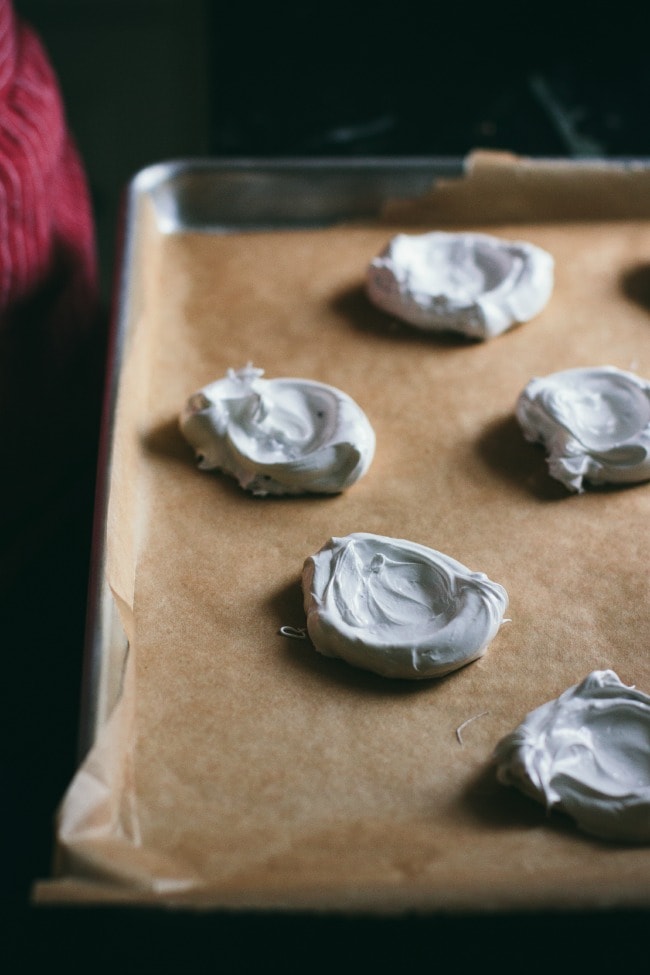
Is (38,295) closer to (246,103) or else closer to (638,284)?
(246,103)

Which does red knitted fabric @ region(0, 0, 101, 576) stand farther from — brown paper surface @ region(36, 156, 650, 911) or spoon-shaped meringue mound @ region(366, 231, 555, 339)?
spoon-shaped meringue mound @ region(366, 231, 555, 339)

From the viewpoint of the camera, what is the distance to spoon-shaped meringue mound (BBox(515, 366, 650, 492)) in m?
1.50

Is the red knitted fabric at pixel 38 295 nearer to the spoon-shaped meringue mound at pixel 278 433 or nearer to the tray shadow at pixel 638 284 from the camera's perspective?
the spoon-shaped meringue mound at pixel 278 433

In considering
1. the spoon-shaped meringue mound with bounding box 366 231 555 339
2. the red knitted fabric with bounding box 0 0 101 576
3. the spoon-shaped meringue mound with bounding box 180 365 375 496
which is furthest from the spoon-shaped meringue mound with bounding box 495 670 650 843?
the red knitted fabric with bounding box 0 0 101 576

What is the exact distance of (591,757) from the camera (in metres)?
1.14

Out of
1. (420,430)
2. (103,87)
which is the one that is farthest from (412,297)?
(103,87)

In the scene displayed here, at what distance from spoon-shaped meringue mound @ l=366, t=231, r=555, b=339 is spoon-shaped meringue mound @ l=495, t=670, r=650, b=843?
0.73 meters

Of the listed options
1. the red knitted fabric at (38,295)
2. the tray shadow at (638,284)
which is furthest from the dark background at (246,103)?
the tray shadow at (638,284)

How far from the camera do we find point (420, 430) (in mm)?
1624

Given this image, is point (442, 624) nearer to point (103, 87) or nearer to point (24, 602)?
point (24, 602)

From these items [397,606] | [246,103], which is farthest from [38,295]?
[397,606]

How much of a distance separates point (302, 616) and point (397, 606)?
12cm

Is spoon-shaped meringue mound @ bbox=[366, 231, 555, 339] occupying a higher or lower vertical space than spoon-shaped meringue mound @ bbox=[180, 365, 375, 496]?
higher

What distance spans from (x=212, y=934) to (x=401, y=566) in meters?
0.54
